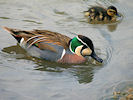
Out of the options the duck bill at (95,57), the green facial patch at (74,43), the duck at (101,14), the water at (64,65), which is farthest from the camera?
the duck at (101,14)

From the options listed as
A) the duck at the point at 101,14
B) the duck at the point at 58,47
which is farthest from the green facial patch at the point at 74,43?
the duck at the point at 101,14

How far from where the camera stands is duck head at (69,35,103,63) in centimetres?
502

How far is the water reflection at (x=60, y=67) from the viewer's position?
185 inches

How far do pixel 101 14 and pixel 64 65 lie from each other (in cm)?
228

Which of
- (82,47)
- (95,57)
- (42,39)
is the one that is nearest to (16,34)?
(42,39)

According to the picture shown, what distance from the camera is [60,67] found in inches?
198

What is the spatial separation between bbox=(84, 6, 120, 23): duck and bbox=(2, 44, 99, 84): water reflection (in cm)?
195

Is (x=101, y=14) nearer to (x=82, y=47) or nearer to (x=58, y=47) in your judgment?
(x=82, y=47)

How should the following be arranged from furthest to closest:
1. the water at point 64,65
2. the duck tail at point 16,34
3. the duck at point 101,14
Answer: the duck at point 101,14 → the duck tail at point 16,34 → the water at point 64,65

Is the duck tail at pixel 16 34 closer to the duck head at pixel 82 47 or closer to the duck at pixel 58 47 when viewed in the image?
the duck at pixel 58 47

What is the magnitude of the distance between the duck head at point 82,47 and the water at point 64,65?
17 cm

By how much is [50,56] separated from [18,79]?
0.88m

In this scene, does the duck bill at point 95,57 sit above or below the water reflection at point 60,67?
above

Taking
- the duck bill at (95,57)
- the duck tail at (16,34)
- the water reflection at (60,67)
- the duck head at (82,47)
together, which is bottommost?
the water reflection at (60,67)
